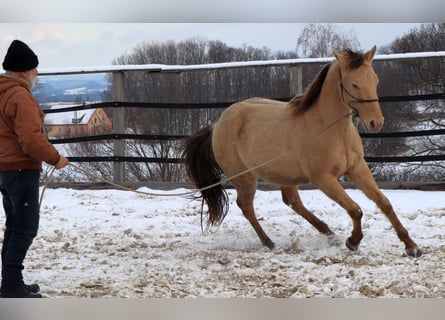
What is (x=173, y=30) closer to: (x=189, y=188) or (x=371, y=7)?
(x=371, y=7)

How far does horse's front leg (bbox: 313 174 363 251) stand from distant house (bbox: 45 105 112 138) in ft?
3.56

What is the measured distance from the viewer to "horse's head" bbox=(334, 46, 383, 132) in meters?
2.60

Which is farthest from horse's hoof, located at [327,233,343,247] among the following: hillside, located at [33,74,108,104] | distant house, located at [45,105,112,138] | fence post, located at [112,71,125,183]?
hillside, located at [33,74,108,104]

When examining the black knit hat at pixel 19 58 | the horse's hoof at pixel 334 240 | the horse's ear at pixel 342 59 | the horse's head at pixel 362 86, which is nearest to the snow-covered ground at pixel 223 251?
the horse's hoof at pixel 334 240

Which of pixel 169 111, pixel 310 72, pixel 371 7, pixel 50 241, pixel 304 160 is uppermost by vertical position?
pixel 371 7

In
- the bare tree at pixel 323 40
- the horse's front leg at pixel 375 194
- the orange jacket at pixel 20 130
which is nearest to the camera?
the orange jacket at pixel 20 130

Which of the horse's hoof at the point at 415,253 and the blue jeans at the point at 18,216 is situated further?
the horse's hoof at the point at 415,253

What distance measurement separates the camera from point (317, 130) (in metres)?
2.92

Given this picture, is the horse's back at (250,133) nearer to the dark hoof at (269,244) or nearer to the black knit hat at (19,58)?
the dark hoof at (269,244)

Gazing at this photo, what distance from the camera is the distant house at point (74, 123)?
111 inches

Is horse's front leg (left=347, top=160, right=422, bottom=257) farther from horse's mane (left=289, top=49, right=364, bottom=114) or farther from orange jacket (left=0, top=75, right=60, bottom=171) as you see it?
orange jacket (left=0, top=75, right=60, bottom=171)

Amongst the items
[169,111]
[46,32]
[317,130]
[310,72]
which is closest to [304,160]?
[317,130]

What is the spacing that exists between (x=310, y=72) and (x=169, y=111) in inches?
28.1

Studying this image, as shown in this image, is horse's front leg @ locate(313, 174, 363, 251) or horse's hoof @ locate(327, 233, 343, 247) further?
horse's hoof @ locate(327, 233, 343, 247)
